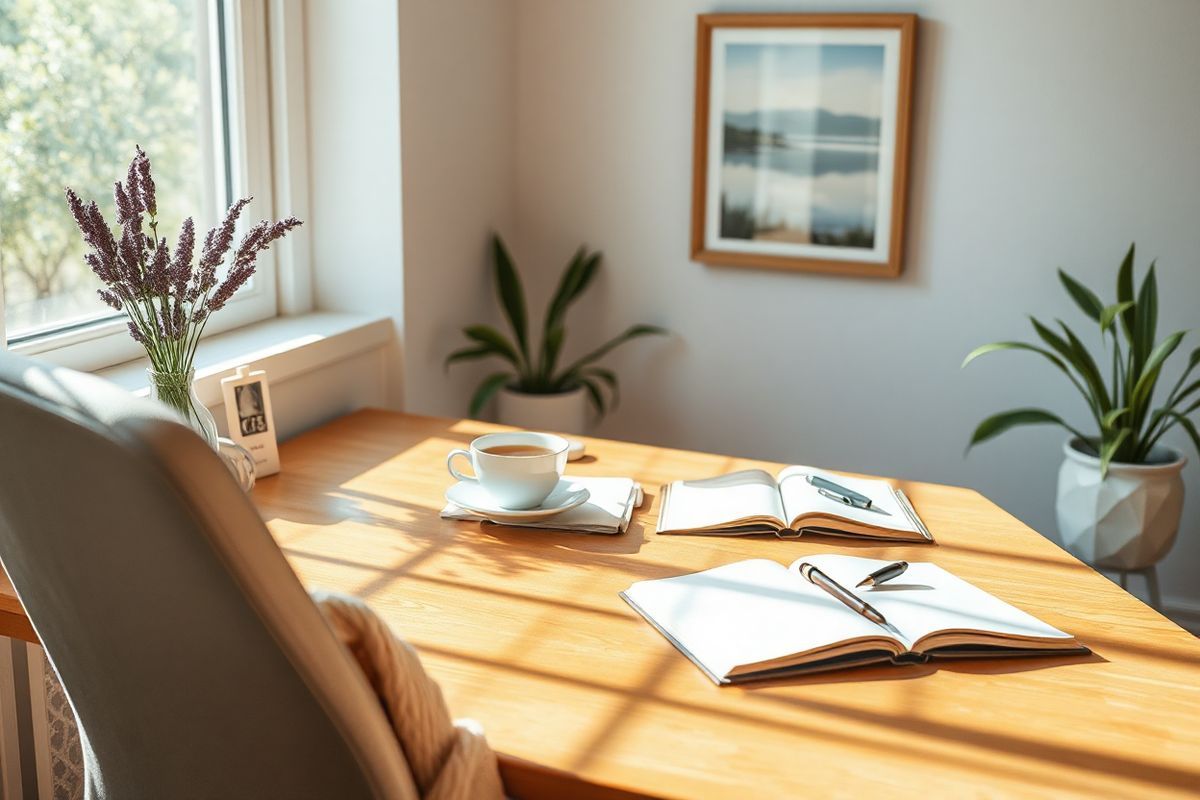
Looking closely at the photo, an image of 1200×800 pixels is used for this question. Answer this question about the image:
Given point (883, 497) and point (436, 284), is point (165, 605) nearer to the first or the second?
point (883, 497)

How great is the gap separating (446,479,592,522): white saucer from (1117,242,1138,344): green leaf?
1426 mm

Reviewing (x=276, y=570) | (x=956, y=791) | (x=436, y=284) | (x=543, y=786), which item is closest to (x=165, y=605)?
(x=276, y=570)

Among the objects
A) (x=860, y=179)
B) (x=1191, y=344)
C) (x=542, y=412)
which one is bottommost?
(x=542, y=412)

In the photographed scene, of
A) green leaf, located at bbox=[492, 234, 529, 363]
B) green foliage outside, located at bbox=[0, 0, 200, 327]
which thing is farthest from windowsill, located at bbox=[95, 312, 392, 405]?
green leaf, located at bbox=[492, 234, 529, 363]

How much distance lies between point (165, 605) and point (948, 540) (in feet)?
3.73

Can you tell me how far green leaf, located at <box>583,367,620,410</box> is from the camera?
3039 mm

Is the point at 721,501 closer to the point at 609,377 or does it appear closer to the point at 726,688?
the point at 726,688

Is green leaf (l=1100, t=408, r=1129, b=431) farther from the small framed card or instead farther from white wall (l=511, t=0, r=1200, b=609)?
the small framed card

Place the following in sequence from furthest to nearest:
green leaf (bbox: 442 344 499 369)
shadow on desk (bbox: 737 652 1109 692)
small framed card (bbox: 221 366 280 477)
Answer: green leaf (bbox: 442 344 499 369)
small framed card (bbox: 221 366 280 477)
shadow on desk (bbox: 737 652 1109 692)

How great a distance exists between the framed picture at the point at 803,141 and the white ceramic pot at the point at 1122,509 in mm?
678

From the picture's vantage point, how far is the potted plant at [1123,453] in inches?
97.4

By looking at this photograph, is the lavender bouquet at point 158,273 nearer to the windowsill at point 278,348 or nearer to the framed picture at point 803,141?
the windowsill at point 278,348

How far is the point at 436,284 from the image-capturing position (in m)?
2.69

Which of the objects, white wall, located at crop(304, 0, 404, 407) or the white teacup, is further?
white wall, located at crop(304, 0, 404, 407)
